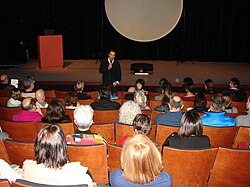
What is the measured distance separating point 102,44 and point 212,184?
1030cm

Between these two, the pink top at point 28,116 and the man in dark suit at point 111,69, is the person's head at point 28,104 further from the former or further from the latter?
the man in dark suit at point 111,69

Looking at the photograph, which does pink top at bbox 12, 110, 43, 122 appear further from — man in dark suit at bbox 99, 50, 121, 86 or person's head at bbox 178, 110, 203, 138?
man in dark suit at bbox 99, 50, 121, 86

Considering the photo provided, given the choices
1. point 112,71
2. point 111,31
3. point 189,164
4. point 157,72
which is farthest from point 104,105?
point 111,31

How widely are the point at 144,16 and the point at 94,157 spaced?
8.03 m

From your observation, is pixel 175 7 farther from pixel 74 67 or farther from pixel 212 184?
pixel 212 184

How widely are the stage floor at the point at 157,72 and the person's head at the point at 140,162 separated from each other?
700 cm

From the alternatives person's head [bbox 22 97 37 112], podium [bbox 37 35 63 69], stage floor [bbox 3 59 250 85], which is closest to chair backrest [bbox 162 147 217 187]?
person's head [bbox 22 97 37 112]

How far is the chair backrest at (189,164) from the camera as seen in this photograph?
111 inches

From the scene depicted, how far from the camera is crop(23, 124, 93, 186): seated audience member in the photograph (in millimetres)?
2291

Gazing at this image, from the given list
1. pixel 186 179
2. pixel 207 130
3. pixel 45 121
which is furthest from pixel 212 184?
pixel 45 121

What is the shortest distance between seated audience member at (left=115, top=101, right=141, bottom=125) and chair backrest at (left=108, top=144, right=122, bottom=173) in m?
0.70

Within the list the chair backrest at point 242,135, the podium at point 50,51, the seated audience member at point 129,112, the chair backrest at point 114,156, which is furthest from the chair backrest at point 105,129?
the podium at point 50,51

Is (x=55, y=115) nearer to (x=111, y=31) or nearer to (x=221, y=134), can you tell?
(x=221, y=134)

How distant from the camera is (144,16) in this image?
1040 cm
